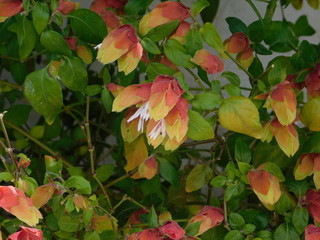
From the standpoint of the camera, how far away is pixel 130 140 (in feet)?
2.44

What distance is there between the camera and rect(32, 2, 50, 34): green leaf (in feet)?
2.22

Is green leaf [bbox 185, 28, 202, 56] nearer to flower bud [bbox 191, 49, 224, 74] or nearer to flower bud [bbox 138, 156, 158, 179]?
flower bud [bbox 191, 49, 224, 74]

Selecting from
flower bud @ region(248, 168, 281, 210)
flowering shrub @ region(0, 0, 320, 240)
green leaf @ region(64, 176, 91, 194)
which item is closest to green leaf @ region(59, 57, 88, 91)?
flowering shrub @ region(0, 0, 320, 240)

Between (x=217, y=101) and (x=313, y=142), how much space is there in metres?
0.14

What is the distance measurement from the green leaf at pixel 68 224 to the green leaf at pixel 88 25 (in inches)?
7.9

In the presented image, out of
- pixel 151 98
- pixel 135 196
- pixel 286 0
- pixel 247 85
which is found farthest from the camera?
pixel 247 85

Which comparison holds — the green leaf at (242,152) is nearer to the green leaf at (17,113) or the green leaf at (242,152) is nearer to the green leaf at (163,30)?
the green leaf at (163,30)

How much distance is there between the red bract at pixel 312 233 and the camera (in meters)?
0.67

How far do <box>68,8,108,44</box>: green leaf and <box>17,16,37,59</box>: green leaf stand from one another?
0.15ft

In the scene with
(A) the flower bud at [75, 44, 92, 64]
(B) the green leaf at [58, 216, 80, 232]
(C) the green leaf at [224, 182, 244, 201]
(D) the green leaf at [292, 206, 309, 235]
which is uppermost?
(A) the flower bud at [75, 44, 92, 64]

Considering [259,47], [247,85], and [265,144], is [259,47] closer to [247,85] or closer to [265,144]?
[265,144]

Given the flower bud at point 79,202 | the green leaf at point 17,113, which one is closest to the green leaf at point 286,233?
the flower bud at point 79,202

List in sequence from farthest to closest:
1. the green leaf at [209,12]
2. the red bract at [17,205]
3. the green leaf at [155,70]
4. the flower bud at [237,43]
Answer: the green leaf at [209,12], the flower bud at [237,43], the green leaf at [155,70], the red bract at [17,205]

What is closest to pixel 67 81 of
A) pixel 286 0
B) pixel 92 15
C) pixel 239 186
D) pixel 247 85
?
pixel 92 15
